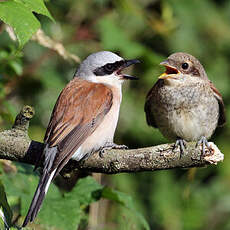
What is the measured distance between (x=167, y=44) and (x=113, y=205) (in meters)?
2.45

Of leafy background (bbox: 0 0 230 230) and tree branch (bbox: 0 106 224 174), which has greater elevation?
tree branch (bbox: 0 106 224 174)

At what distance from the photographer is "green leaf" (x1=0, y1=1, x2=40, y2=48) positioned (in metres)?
2.77

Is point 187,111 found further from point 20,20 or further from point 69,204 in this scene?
point 20,20

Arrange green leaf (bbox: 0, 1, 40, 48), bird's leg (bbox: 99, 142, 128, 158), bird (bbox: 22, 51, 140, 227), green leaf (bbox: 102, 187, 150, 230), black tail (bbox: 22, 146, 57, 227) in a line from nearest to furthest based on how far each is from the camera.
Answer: green leaf (bbox: 0, 1, 40, 48)
black tail (bbox: 22, 146, 57, 227)
bird (bbox: 22, 51, 140, 227)
bird's leg (bbox: 99, 142, 128, 158)
green leaf (bbox: 102, 187, 150, 230)

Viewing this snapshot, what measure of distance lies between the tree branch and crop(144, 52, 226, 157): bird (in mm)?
1390

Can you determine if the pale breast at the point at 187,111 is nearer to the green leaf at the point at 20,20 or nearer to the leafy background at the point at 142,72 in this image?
the leafy background at the point at 142,72

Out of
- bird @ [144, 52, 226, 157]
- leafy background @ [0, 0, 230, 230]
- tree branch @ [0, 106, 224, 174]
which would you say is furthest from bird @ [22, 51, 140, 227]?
leafy background @ [0, 0, 230, 230]

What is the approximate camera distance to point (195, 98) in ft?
16.5

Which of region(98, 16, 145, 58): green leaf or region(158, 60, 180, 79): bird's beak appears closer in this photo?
region(158, 60, 180, 79): bird's beak

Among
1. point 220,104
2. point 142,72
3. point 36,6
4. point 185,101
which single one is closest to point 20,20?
point 36,6

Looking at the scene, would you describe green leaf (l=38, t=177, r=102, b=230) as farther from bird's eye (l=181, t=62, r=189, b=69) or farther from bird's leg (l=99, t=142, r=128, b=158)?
bird's eye (l=181, t=62, r=189, b=69)

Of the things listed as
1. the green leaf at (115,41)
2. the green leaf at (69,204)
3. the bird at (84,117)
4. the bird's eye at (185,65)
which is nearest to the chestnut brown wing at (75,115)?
the bird at (84,117)

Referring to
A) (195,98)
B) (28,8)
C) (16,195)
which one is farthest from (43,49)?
(28,8)

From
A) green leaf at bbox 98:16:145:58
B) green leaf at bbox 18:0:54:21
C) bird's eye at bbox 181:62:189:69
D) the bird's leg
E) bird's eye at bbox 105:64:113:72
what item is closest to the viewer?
green leaf at bbox 18:0:54:21
